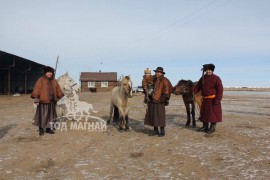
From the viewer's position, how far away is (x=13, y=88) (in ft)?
139

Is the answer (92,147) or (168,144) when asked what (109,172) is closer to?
(92,147)

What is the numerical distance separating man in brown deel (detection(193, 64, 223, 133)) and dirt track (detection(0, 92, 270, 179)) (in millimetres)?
580

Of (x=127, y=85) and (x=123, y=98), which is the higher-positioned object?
(x=127, y=85)

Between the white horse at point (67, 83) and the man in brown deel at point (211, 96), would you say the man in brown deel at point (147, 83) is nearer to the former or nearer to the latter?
the man in brown deel at point (211, 96)

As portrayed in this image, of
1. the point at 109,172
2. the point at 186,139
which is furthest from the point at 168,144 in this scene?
the point at 109,172

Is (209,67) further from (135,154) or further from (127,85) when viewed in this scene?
(135,154)

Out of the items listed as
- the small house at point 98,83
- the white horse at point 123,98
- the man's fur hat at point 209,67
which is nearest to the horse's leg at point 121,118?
the white horse at point 123,98

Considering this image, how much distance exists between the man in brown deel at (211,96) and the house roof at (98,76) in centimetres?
5614

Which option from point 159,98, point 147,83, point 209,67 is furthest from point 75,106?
point 209,67

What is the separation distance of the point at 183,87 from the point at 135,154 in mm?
4112

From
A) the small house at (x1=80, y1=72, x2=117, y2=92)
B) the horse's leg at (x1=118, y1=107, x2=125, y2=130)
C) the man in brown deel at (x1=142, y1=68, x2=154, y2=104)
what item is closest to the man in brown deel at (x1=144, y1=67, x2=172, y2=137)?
the man in brown deel at (x1=142, y1=68, x2=154, y2=104)

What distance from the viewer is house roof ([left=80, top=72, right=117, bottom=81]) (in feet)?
214

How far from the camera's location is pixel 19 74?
4372 cm

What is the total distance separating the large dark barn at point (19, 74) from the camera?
35.9 m
